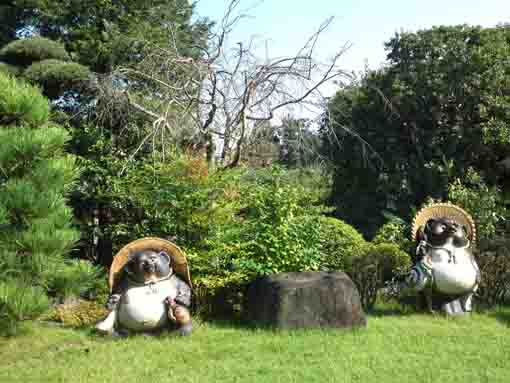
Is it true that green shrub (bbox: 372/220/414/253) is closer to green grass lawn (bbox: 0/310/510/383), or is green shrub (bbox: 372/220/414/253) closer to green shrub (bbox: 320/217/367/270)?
green shrub (bbox: 320/217/367/270)

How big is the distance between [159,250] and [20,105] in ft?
6.66

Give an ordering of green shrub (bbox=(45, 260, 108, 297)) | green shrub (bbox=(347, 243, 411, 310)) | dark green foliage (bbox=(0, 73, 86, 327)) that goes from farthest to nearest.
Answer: green shrub (bbox=(347, 243, 411, 310)), green shrub (bbox=(45, 260, 108, 297)), dark green foliage (bbox=(0, 73, 86, 327))

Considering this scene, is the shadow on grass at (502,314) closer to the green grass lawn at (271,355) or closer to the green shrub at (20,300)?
the green grass lawn at (271,355)

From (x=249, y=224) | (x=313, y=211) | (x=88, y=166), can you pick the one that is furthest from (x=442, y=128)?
(x=88, y=166)

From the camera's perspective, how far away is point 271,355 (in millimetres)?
5164

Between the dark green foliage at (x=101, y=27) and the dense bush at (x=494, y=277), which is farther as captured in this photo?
the dark green foliage at (x=101, y=27)

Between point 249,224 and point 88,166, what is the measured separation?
2.82 m

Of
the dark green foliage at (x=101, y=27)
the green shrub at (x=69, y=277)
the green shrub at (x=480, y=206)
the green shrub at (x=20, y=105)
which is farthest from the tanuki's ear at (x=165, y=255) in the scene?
the green shrub at (x=480, y=206)

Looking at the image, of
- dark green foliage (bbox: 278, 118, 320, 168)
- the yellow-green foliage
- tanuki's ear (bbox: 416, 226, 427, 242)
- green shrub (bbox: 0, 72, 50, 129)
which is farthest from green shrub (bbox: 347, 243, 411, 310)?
green shrub (bbox: 0, 72, 50, 129)

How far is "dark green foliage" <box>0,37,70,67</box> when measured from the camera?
905 cm

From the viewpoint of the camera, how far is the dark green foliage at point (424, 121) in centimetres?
1183

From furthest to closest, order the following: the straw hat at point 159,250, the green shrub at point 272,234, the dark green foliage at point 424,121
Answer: the dark green foliage at point 424,121, the green shrub at point 272,234, the straw hat at point 159,250

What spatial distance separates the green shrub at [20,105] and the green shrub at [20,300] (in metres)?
1.60

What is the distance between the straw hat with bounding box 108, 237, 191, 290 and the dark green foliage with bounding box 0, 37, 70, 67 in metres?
4.60
